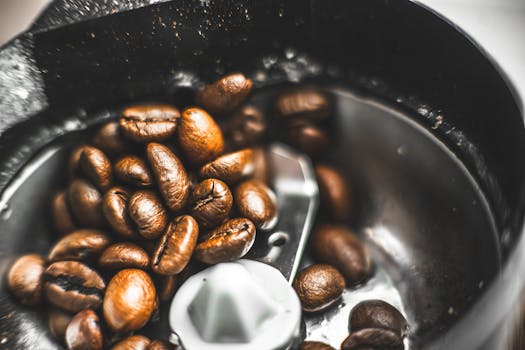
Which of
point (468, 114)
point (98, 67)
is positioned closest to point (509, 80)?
point (468, 114)

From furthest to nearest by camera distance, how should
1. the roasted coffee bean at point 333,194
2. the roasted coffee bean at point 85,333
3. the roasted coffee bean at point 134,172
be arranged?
the roasted coffee bean at point 333,194 < the roasted coffee bean at point 134,172 < the roasted coffee bean at point 85,333

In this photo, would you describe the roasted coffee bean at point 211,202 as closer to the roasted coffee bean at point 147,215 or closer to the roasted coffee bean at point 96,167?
the roasted coffee bean at point 147,215

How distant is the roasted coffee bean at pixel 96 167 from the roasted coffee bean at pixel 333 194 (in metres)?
0.42

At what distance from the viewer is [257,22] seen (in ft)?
3.37

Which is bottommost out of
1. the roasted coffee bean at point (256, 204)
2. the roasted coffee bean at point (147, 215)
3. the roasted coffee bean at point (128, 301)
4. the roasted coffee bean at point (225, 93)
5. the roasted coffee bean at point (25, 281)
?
the roasted coffee bean at point (25, 281)

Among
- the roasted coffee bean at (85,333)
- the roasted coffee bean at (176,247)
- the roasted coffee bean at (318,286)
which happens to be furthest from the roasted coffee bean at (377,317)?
the roasted coffee bean at (85,333)

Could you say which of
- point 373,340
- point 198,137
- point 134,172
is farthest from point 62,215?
point 373,340

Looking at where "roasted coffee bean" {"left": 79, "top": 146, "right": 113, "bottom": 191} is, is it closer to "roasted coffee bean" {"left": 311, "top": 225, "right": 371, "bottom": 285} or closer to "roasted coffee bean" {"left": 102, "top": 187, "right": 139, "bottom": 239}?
"roasted coffee bean" {"left": 102, "top": 187, "right": 139, "bottom": 239}

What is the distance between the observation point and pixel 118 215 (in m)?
0.89

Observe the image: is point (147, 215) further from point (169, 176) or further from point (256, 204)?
point (256, 204)

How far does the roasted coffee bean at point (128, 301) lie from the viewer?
2.67ft

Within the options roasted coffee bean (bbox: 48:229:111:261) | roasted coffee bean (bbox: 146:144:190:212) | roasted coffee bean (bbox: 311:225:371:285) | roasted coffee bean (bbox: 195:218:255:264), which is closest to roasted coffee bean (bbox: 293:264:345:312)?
roasted coffee bean (bbox: 311:225:371:285)

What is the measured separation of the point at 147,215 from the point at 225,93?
276mm

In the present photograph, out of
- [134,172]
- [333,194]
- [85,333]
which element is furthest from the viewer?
[333,194]
